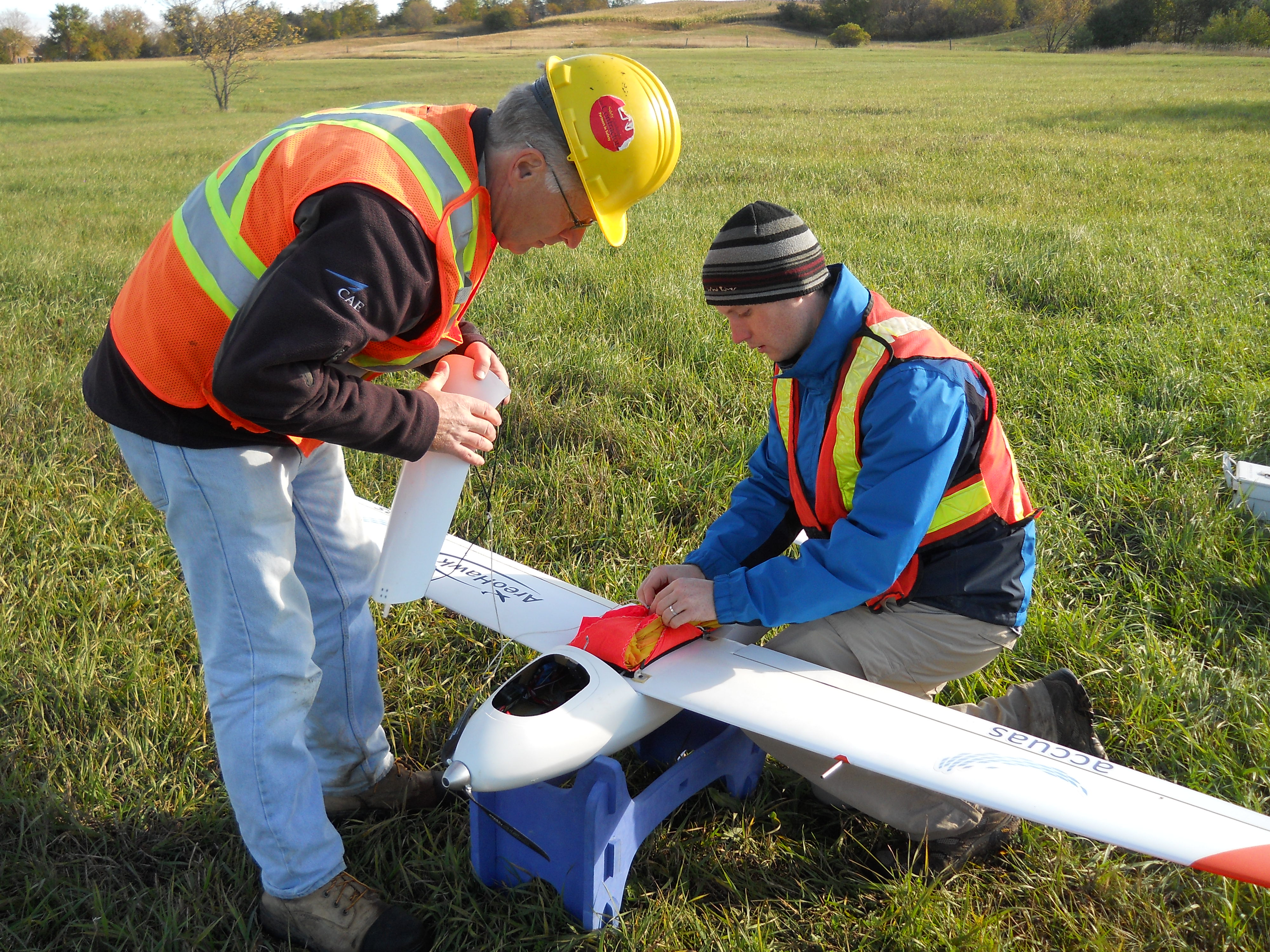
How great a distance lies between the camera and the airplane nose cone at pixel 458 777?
2.25 meters

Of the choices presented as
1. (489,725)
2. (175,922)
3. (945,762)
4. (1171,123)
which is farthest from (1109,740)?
(1171,123)

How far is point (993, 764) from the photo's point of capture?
7.63 ft

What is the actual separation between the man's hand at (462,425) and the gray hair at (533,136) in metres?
0.62

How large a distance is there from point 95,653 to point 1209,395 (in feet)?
20.1

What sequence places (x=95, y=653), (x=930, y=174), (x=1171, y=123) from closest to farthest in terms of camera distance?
1. (x=95, y=653)
2. (x=930, y=174)
3. (x=1171, y=123)

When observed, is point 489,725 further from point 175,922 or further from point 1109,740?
point 1109,740

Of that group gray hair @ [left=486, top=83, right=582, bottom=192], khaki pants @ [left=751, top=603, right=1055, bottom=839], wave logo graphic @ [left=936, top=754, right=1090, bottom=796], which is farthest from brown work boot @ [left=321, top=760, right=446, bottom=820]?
gray hair @ [left=486, top=83, right=582, bottom=192]

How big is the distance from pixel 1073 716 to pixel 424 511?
221 centimetres

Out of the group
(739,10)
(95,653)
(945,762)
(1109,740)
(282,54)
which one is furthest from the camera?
(739,10)

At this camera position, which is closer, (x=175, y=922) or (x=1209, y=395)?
(x=175, y=922)

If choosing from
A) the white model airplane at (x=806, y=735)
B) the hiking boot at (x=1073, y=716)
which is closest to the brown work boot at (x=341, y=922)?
the white model airplane at (x=806, y=735)

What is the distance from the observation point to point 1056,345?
20.2ft

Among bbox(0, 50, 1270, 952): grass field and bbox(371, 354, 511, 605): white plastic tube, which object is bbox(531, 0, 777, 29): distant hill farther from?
bbox(371, 354, 511, 605): white plastic tube

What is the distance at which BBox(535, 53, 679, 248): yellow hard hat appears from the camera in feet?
6.93
